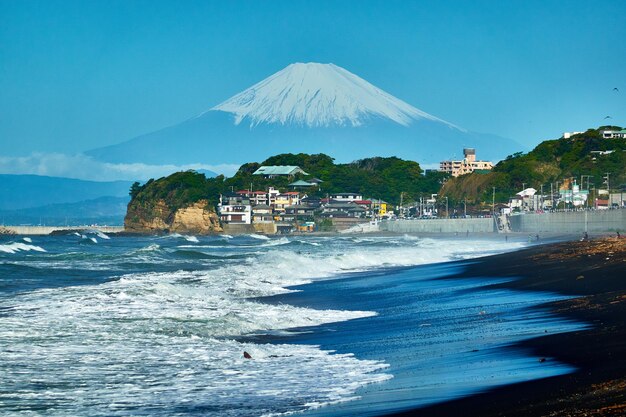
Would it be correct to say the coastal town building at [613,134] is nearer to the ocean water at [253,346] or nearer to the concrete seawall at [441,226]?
the concrete seawall at [441,226]

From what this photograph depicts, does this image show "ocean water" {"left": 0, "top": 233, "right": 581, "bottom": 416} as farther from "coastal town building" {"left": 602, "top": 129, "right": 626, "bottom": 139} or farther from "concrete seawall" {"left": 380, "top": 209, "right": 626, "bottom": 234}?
"coastal town building" {"left": 602, "top": 129, "right": 626, "bottom": 139}

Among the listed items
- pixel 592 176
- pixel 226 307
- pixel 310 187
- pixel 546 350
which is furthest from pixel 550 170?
pixel 546 350

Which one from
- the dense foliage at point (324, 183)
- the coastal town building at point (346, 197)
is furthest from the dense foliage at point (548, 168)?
the coastal town building at point (346, 197)

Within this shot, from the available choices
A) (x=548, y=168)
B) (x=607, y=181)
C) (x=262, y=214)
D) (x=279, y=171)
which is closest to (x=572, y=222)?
(x=607, y=181)

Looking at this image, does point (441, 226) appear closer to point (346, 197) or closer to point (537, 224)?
point (537, 224)

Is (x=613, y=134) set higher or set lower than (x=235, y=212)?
higher
